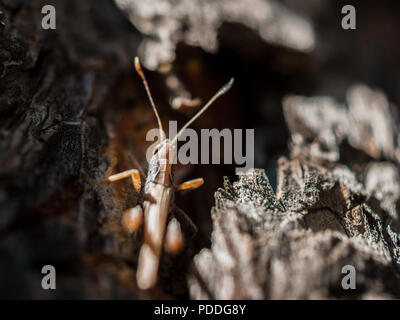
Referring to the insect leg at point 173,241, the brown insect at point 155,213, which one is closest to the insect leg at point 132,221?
the brown insect at point 155,213

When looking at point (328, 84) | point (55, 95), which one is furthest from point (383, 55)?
point (55, 95)

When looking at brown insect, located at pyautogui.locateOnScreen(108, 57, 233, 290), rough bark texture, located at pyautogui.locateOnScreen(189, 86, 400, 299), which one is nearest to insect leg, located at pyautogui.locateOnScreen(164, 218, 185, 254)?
brown insect, located at pyautogui.locateOnScreen(108, 57, 233, 290)

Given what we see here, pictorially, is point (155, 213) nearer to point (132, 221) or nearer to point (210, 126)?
point (132, 221)

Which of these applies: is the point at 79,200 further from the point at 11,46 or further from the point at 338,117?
the point at 338,117

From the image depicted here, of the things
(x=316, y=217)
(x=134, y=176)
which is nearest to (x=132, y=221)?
(x=134, y=176)

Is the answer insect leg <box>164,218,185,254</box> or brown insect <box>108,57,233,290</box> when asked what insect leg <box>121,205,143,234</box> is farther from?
insect leg <box>164,218,185,254</box>
